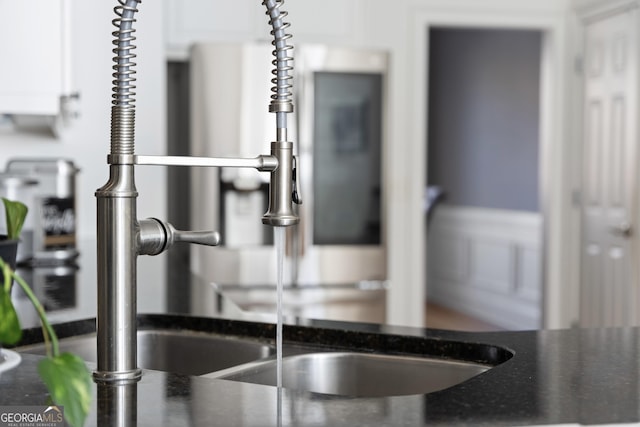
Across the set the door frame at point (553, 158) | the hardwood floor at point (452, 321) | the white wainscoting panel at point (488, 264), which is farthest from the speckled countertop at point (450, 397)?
the hardwood floor at point (452, 321)

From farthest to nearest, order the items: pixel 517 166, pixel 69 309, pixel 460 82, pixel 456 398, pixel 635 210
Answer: pixel 460 82
pixel 517 166
pixel 635 210
pixel 69 309
pixel 456 398

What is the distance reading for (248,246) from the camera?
12.7 ft

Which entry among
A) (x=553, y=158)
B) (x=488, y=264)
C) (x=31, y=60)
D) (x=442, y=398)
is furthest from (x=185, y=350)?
(x=488, y=264)

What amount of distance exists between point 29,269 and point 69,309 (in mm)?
957

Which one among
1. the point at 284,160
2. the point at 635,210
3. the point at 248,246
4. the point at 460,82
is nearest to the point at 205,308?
the point at 284,160

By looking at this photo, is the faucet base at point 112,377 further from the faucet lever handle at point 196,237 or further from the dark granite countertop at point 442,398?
the faucet lever handle at point 196,237

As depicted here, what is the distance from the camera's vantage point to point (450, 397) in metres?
1.02

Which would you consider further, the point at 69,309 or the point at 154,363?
the point at 69,309

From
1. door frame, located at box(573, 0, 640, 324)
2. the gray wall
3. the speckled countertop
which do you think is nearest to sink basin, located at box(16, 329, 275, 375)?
the speckled countertop

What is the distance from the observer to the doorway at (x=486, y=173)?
6230 millimetres

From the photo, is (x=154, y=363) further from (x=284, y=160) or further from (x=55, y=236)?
(x=55, y=236)

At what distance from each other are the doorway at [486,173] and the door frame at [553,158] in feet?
3.21

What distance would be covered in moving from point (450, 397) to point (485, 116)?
5.99m

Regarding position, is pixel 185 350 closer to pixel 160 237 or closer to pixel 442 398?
pixel 160 237
